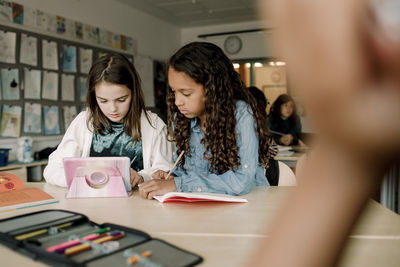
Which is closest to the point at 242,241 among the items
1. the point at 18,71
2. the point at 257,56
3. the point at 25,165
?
the point at 25,165

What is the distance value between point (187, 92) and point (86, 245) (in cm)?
85

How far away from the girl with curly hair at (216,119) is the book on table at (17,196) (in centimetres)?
43

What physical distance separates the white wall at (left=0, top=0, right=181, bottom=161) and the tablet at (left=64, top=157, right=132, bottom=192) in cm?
251

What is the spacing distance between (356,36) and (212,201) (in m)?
1.02

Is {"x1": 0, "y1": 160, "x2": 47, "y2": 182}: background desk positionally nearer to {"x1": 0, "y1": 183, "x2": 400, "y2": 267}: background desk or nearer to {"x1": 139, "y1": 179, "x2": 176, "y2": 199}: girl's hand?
{"x1": 0, "y1": 183, "x2": 400, "y2": 267}: background desk

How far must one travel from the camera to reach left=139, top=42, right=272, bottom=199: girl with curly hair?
4.42 ft

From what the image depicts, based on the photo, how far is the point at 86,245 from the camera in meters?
0.71

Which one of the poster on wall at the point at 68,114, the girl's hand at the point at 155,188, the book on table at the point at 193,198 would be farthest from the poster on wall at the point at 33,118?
the book on table at the point at 193,198

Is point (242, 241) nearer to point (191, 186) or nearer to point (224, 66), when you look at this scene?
point (191, 186)

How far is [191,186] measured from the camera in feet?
4.23

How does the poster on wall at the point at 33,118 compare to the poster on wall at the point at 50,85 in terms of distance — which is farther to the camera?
the poster on wall at the point at 50,85

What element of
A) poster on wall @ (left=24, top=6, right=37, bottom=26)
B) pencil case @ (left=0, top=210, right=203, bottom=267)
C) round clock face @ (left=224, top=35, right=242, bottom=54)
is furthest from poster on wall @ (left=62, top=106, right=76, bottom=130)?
pencil case @ (left=0, top=210, right=203, bottom=267)

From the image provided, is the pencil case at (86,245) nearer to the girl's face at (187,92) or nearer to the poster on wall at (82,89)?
the girl's face at (187,92)

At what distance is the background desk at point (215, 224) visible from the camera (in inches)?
27.6
